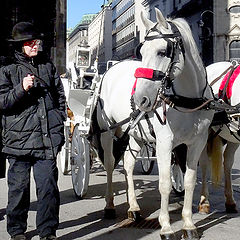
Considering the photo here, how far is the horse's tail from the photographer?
22.5ft

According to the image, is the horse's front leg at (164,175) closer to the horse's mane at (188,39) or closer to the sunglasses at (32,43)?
the horse's mane at (188,39)

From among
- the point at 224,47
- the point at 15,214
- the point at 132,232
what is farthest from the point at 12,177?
the point at 224,47

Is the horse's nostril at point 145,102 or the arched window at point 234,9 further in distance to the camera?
the arched window at point 234,9

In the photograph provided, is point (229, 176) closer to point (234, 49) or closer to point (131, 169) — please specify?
point (131, 169)

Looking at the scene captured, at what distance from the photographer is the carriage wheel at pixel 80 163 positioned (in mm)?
7828

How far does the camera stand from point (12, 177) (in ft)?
17.0

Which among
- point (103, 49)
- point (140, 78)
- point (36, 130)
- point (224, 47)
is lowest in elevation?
point (36, 130)

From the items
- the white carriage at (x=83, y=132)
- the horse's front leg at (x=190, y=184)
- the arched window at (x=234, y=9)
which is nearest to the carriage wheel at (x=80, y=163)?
the white carriage at (x=83, y=132)

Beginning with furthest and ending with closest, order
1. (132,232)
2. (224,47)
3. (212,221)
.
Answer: (224,47), (212,221), (132,232)

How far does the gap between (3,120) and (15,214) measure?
0.86 meters

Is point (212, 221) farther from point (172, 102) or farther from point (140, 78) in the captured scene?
point (140, 78)

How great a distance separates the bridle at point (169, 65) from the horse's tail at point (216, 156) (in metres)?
2.08

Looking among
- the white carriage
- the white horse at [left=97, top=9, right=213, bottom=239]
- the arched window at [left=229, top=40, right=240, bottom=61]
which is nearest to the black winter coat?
the white horse at [left=97, top=9, right=213, bottom=239]

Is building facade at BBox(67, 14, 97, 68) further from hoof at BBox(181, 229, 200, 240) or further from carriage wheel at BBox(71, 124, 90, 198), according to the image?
hoof at BBox(181, 229, 200, 240)
